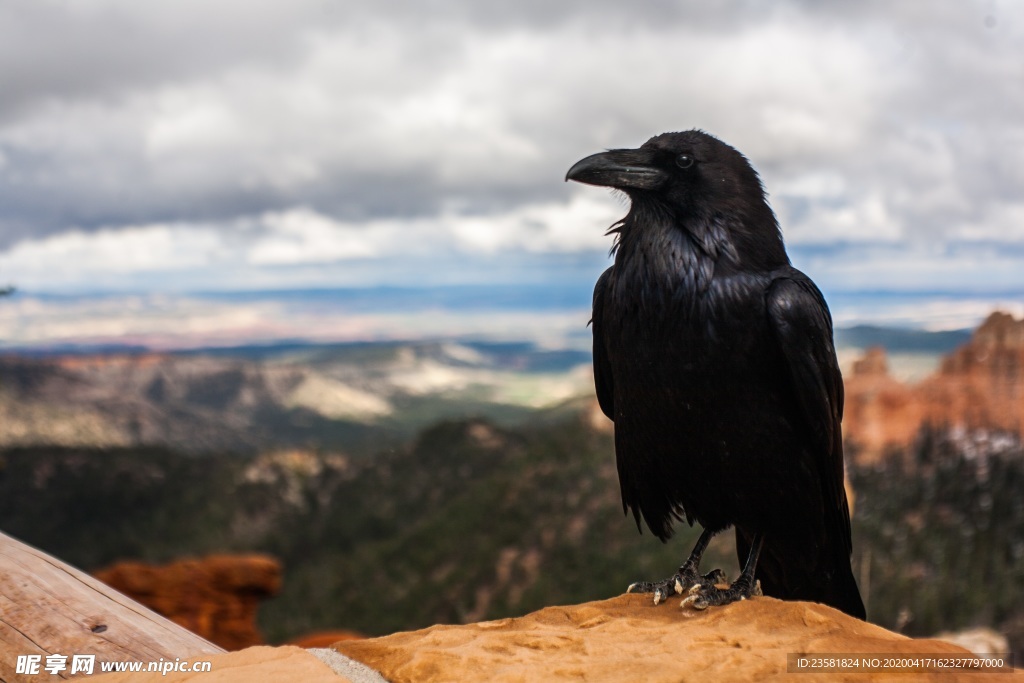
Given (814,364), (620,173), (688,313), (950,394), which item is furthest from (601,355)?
(950,394)

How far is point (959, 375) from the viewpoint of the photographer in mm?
62938

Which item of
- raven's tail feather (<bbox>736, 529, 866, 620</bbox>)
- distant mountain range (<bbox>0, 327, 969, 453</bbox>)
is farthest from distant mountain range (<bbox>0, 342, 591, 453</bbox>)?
raven's tail feather (<bbox>736, 529, 866, 620</bbox>)

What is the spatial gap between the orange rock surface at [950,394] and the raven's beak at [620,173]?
54900 millimetres

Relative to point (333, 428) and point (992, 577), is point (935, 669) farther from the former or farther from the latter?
point (333, 428)

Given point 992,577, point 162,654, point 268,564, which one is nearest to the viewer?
point 162,654

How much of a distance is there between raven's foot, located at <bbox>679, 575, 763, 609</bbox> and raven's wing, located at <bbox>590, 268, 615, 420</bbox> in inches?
53.3

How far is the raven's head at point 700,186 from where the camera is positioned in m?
5.64

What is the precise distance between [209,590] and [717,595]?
58.9 feet

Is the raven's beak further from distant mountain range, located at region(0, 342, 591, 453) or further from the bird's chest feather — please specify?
distant mountain range, located at region(0, 342, 591, 453)

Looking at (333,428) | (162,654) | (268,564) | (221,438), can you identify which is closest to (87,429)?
(221,438)

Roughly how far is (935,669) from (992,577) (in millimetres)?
42835

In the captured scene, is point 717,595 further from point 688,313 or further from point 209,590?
point 209,590

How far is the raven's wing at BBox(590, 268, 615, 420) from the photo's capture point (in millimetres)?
6238

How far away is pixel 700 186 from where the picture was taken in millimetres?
5691
